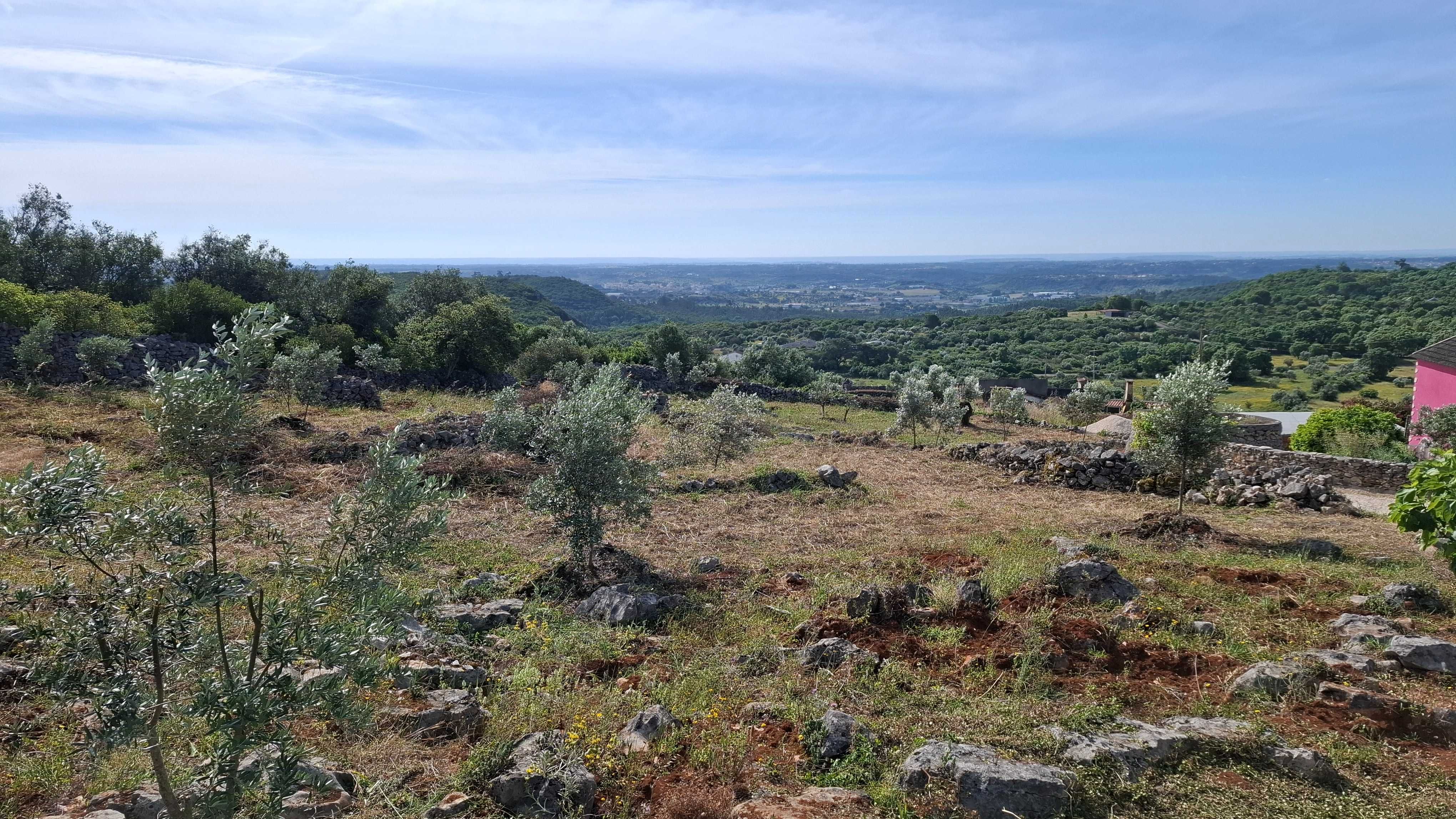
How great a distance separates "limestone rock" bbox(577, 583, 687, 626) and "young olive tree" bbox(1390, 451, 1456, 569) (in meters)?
8.28

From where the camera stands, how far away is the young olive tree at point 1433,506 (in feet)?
24.1

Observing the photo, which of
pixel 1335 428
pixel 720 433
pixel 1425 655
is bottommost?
pixel 1335 428

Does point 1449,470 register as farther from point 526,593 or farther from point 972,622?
point 526,593

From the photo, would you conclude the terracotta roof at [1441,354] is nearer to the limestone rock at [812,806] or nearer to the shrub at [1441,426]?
the shrub at [1441,426]

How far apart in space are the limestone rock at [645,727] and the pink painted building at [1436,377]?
2843 centimetres

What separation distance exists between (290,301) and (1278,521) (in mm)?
42575

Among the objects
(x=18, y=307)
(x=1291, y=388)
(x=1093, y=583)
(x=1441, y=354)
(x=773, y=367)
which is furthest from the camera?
(x=1291, y=388)

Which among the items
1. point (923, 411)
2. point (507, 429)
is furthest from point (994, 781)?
point (923, 411)

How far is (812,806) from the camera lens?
209 inches

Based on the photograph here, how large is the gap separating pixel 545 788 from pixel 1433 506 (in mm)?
9000

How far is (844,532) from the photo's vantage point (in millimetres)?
13383

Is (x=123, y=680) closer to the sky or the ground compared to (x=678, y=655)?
closer to the sky

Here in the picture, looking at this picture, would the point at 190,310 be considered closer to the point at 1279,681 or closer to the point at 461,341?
the point at 461,341

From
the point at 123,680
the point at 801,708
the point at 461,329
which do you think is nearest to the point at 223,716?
the point at 123,680
